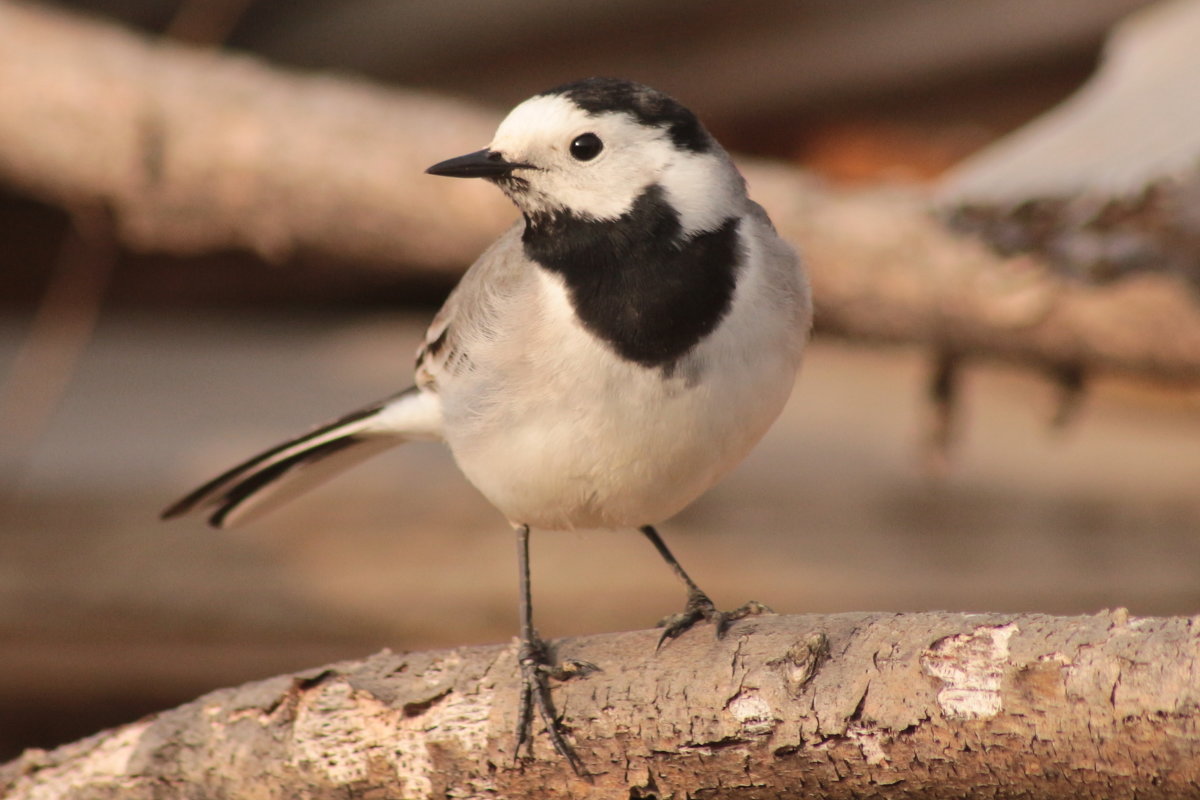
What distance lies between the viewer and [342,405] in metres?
4.29

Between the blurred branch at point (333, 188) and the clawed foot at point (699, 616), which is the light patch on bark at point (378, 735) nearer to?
the clawed foot at point (699, 616)

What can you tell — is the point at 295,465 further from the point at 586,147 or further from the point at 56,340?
the point at 56,340

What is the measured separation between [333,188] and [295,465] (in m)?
1.26

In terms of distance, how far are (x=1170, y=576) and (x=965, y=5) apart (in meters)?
1.86

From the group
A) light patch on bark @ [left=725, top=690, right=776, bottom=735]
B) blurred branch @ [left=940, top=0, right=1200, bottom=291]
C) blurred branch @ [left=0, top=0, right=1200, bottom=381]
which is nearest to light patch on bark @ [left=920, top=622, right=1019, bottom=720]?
light patch on bark @ [left=725, top=690, right=776, bottom=735]

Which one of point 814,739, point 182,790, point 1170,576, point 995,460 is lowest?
point 814,739

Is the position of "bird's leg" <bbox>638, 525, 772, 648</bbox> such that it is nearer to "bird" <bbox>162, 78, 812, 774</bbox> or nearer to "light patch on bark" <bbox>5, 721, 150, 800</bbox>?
"bird" <bbox>162, 78, 812, 774</bbox>

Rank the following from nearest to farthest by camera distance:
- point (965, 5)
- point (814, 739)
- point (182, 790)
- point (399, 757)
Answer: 1. point (814, 739)
2. point (399, 757)
3. point (182, 790)
4. point (965, 5)

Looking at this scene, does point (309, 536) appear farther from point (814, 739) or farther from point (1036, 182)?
point (814, 739)

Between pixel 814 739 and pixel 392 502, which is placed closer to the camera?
pixel 814 739

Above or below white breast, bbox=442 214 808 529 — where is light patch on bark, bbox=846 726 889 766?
below

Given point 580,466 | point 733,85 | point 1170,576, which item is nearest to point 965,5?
point 733,85

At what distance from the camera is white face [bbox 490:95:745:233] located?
212 centimetres

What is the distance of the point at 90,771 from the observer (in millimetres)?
2252
